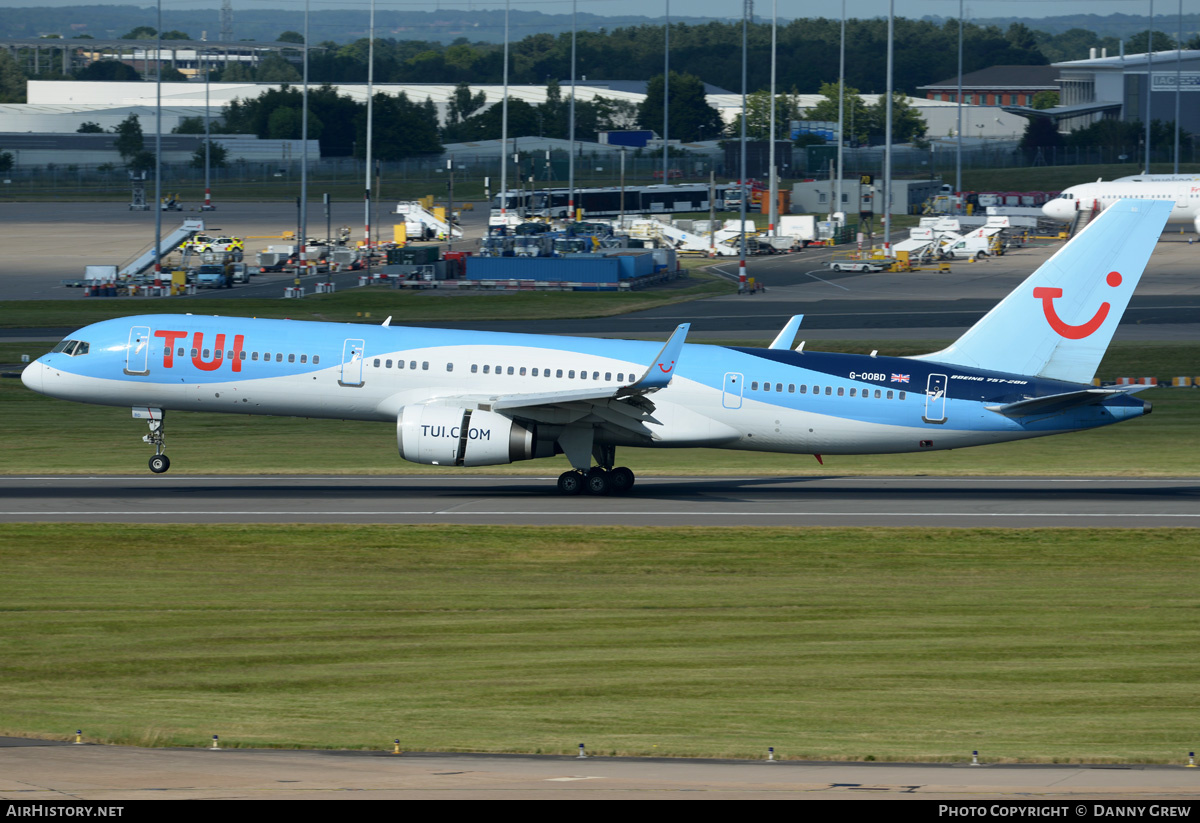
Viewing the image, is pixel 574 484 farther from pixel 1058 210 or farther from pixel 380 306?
pixel 1058 210

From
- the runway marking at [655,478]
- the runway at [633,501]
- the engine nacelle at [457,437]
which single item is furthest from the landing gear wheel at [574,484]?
the runway marking at [655,478]

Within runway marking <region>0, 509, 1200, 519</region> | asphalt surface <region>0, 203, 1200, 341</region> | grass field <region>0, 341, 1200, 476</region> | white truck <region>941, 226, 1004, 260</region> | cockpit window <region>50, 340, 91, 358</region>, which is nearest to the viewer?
runway marking <region>0, 509, 1200, 519</region>

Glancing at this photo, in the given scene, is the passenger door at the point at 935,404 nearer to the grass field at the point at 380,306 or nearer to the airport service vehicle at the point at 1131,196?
the grass field at the point at 380,306

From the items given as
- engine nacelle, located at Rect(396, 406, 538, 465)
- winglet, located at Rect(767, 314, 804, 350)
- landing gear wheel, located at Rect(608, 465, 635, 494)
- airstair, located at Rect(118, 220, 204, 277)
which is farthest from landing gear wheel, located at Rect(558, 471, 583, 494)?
airstair, located at Rect(118, 220, 204, 277)

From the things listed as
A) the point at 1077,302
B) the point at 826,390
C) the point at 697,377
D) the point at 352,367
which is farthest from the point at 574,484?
the point at 1077,302

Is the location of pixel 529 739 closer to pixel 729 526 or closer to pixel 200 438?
pixel 729 526

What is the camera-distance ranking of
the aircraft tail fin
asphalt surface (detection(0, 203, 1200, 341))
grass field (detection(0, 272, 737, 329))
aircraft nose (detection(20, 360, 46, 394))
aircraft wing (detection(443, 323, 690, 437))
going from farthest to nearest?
grass field (detection(0, 272, 737, 329)) → asphalt surface (detection(0, 203, 1200, 341)) → aircraft nose (detection(20, 360, 46, 394)) → the aircraft tail fin → aircraft wing (detection(443, 323, 690, 437))

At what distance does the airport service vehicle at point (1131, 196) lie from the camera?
462 feet

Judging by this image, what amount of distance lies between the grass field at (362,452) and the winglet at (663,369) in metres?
9.60

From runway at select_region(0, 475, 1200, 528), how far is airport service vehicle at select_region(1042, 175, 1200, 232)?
103 m

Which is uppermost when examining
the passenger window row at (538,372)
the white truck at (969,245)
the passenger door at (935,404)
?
the white truck at (969,245)

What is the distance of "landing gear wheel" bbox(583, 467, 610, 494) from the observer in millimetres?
43312

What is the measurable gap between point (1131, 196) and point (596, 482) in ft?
372

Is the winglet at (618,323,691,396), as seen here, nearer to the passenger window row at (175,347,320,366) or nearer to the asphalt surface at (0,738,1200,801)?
the passenger window row at (175,347,320,366)
